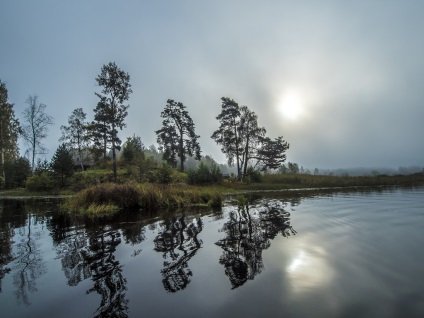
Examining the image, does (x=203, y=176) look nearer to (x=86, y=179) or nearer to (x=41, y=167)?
(x=86, y=179)

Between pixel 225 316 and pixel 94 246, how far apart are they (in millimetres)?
5288

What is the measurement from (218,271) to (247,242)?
2.18 meters

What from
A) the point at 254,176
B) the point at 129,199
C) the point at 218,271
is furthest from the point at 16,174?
the point at 218,271

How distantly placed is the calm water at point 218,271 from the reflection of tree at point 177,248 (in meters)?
0.03

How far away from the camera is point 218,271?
515 centimetres

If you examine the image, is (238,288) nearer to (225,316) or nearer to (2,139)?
(225,316)

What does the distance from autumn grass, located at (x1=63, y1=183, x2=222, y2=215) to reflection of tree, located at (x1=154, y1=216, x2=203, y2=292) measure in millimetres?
5435

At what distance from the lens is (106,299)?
4.04 meters

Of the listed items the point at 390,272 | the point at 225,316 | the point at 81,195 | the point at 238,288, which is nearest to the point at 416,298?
the point at 390,272

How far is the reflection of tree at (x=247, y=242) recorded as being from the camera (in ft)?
16.7

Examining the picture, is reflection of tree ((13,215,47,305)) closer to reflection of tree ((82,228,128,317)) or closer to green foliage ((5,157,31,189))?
reflection of tree ((82,228,128,317))

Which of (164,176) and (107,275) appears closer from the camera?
(107,275)

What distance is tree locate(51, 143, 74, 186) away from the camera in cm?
3588

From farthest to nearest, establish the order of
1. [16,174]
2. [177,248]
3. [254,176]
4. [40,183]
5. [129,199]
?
[254,176] → [16,174] → [40,183] → [129,199] → [177,248]
